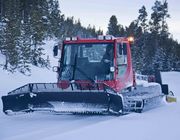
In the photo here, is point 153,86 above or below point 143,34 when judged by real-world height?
below

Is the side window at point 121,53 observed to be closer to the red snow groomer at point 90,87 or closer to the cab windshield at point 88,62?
the red snow groomer at point 90,87

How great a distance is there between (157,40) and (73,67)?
57.8 meters

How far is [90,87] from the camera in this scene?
1229cm

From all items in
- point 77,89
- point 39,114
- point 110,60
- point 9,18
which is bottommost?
point 39,114

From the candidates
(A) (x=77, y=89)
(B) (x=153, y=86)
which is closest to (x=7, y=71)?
(B) (x=153, y=86)

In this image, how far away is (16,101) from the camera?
12383mm

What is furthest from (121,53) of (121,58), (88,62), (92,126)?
(92,126)

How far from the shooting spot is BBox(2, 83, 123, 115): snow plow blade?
11.7 meters

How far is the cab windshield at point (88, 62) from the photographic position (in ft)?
43.3

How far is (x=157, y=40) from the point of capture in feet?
230

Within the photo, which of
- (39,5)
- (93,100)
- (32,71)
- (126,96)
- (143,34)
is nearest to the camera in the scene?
(93,100)

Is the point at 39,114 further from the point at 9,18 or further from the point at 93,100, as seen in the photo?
the point at 9,18

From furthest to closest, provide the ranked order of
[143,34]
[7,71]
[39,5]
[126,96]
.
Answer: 1. [143,34]
2. [39,5]
3. [7,71]
4. [126,96]

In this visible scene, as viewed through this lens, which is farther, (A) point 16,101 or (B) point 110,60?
(B) point 110,60
